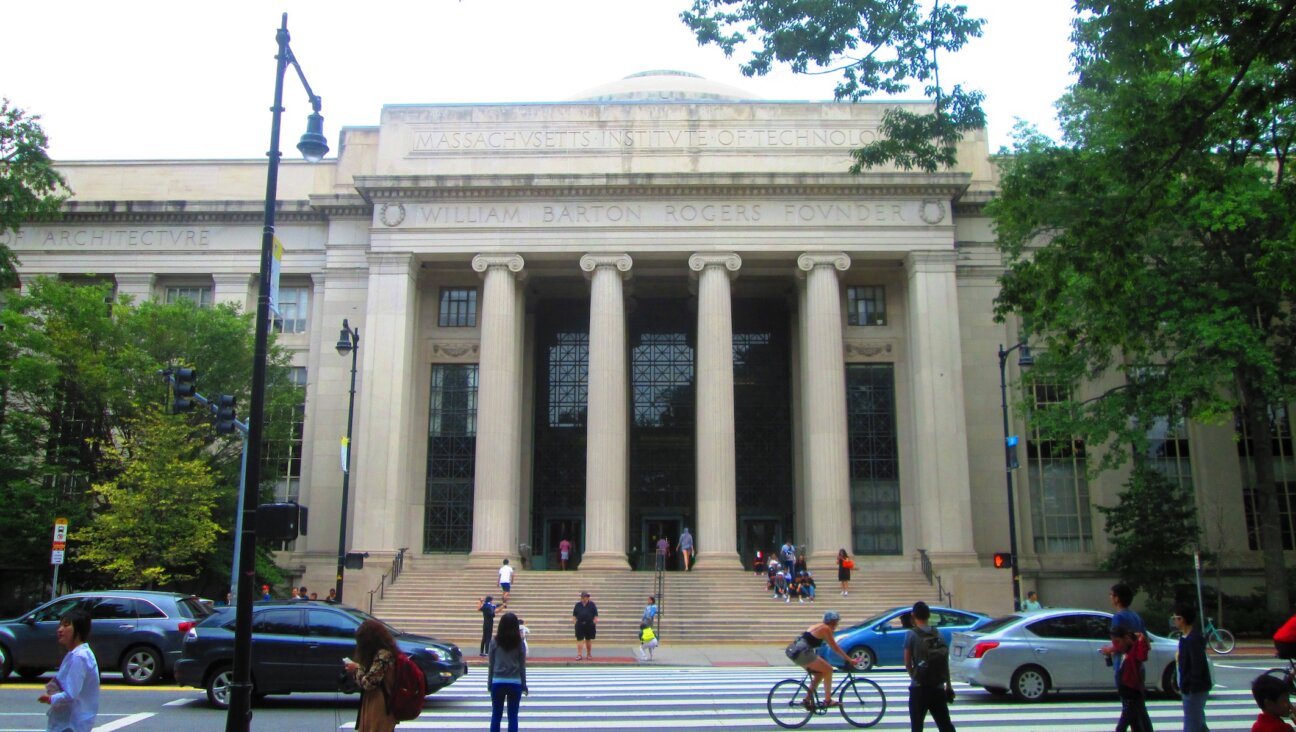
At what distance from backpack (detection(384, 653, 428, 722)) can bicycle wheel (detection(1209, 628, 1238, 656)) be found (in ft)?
83.4

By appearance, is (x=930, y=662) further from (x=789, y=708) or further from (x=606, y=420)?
(x=606, y=420)

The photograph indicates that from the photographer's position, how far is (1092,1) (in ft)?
41.6

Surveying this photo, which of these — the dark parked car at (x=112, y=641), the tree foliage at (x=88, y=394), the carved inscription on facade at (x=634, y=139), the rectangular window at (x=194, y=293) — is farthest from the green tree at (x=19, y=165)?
the dark parked car at (x=112, y=641)

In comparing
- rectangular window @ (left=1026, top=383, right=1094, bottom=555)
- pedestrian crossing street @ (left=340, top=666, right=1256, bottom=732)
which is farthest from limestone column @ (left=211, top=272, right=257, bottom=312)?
rectangular window @ (left=1026, top=383, right=1094, bottom=555)

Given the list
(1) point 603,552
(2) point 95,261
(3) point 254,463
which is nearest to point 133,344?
(2) point 95,261

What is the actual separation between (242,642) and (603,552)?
2541 centimetres

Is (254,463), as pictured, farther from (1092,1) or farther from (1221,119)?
(1221,119)

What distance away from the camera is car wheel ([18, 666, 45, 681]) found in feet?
64.2

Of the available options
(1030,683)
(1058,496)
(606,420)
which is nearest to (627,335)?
(606,420)

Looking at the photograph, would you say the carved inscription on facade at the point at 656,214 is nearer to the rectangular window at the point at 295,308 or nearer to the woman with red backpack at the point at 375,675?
the rectangular window at the point at 295,308

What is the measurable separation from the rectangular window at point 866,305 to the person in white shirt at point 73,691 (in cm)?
3532

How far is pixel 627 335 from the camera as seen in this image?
148 ft

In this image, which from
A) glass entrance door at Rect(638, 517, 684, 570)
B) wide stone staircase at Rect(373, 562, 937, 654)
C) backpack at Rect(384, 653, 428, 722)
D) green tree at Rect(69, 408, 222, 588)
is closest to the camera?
backpack at Rect(384, 653, 428, 722)

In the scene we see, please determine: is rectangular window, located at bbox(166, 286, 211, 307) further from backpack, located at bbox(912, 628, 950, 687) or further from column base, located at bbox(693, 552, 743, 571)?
backpack, located at bbox(912, 628, 950, 687)
